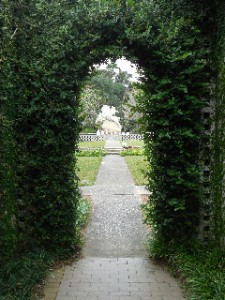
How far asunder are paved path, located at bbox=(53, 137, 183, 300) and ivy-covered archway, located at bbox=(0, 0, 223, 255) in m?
0.58

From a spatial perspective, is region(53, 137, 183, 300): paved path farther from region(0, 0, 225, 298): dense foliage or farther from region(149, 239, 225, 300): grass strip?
region(0, 0, 225, 298): dense foliage

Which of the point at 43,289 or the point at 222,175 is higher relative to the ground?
the point at 222,175

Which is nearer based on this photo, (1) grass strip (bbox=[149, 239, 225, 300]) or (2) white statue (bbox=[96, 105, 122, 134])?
(1) grass strip (bbox=[149, 239, 225, 300])

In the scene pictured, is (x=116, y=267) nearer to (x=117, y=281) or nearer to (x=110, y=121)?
(x=117, y=281)

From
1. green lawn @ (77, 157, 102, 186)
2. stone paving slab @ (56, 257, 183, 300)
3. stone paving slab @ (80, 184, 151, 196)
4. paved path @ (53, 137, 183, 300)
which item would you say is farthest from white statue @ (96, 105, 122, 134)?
stone paving slab @ (56, 257, 183, 300)

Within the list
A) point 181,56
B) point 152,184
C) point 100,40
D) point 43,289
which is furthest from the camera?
point 152,184

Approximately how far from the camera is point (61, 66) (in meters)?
4.70

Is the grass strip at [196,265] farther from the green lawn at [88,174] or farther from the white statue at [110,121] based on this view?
the white statue at [110,121]

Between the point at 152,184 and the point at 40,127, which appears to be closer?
the point at 40,127

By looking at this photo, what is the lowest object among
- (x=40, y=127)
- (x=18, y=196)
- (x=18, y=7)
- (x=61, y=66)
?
(x=18, y=196)

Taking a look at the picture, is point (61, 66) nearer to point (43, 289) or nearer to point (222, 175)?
point (222, 175)

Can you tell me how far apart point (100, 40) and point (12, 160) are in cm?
203

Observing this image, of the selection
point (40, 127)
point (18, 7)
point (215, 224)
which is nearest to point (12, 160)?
point (40, 127)

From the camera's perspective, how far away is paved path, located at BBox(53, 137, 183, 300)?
13.5 ft
